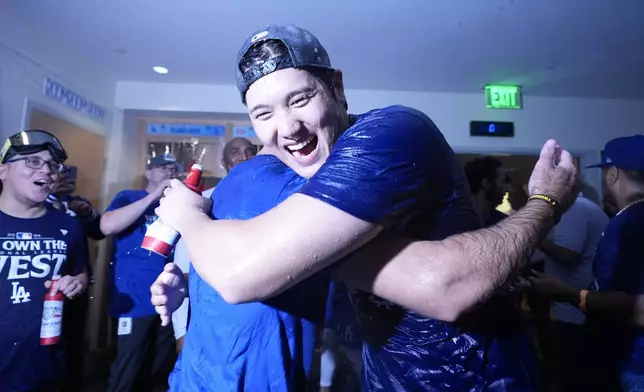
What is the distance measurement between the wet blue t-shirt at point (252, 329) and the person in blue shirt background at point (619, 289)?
1.07m

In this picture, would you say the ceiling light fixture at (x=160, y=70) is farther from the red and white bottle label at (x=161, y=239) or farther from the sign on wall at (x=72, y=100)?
the red and white bottle label at (x=161, y=239)

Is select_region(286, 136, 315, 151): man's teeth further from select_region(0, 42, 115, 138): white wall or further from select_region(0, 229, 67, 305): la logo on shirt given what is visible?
select_region(0, 42, 115, 138): white wall

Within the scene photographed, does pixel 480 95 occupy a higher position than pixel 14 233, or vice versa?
pixel 480 95

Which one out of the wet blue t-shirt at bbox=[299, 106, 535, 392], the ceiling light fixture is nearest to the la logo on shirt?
the wet blue t-shirt at bbox=[299, 106, 535, 392]

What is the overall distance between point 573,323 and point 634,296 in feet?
3.43

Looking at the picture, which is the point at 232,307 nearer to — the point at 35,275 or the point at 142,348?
the point at 35,275

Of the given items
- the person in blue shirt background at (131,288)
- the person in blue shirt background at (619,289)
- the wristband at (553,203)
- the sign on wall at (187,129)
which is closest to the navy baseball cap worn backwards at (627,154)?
the person in blue shirt background at (619,289)

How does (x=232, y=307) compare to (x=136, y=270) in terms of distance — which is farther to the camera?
(x=136, y=270)

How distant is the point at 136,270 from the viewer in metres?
2.56

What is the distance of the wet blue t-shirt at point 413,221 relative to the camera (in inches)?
21.3

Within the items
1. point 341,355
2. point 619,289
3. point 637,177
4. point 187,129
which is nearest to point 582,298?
point 619,289

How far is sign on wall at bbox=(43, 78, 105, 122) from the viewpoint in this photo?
3070 millimetres

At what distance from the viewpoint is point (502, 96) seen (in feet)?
13.2

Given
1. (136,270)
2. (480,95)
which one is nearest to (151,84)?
(136,270)
